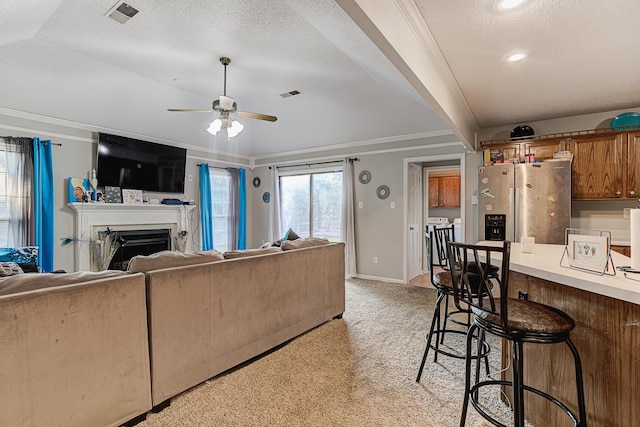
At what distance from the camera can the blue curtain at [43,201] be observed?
3900 millimetres

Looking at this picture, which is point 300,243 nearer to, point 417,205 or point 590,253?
point 590,253

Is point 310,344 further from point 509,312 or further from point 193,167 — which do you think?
point 193,167

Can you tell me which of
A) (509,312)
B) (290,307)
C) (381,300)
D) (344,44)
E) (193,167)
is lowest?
(381,300)

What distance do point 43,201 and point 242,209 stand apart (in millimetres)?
3294

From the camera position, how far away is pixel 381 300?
13.5ft

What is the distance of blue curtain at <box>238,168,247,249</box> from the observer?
661 centimetres

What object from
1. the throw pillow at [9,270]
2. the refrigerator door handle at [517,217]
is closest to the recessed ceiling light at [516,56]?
the refrigerator door handle at [517,217]

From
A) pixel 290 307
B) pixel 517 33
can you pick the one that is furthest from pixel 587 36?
pixel 290 307

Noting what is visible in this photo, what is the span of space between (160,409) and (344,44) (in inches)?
117

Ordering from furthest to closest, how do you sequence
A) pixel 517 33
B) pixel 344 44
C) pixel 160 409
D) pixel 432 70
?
1. pixel 344 44
2. pixel 432 70
3. pixel 517 33
4. pixel 160 409

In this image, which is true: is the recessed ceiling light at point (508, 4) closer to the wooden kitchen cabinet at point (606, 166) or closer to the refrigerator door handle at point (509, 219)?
the refrigerator door handle at point (509, 219)

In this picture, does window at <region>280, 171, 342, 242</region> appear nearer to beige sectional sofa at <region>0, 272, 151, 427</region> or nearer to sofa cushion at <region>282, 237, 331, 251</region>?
sofa cushion at <region>282, 237, 331, 251</region>

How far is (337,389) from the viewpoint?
207 centimetres

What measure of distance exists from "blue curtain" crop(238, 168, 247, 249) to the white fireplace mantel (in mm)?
1147
